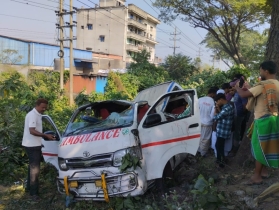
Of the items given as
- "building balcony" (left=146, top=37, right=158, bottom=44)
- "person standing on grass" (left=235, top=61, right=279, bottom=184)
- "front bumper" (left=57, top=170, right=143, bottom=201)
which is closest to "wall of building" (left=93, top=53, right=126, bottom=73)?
"building balcony" (left=146, top=37, right=158, bottom=44)

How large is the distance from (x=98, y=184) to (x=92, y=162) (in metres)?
0.34

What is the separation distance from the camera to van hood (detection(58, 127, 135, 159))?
14.8ft

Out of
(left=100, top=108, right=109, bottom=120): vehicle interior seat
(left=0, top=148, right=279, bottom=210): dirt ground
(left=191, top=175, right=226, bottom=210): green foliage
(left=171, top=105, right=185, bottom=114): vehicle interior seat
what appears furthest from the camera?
(left=171, top=105, right=185, bottom=114): vehicle interior seat

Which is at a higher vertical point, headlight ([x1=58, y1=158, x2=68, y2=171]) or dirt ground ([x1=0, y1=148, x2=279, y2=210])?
headlight ([x1=58, y1=158, x2=68, y2=171])

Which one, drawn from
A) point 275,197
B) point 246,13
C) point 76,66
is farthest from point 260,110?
point 76,66

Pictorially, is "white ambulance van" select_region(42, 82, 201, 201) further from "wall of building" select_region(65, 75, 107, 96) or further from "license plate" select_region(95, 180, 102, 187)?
"wall of building" select_region(65, 75, 107, 96)

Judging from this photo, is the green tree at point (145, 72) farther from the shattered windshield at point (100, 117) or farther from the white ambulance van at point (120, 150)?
the white ambulance van at point (120, 150)

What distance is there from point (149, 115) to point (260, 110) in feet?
5.33

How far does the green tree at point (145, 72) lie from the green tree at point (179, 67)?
0.96 meters

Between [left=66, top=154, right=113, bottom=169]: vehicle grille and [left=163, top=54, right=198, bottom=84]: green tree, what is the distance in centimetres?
2567

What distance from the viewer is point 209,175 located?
5.28m

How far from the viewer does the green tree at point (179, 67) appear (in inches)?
1188

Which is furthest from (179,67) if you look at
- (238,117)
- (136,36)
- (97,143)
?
(136,36)

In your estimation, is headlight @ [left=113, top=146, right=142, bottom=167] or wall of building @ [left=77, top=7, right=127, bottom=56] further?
wall of building @ [left=77, top=7, right=127, bottom=56]
